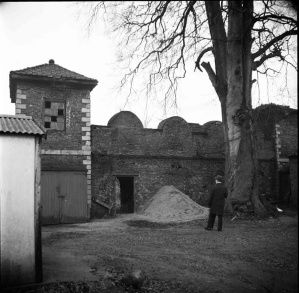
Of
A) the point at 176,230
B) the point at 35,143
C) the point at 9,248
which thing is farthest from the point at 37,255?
the point at 176,230

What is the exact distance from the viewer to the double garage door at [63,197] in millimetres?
12766

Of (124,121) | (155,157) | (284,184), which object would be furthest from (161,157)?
(284,184)

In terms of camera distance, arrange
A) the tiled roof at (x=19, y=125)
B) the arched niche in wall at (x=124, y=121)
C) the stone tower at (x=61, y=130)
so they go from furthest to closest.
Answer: the arched niche in wall at (x=124, y=121) < the stone tower at (x=61, y=130) < the tiled roof at (x=19, y=125)

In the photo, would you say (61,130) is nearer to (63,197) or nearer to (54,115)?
(54,115)

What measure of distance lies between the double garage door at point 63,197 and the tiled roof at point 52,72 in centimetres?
437

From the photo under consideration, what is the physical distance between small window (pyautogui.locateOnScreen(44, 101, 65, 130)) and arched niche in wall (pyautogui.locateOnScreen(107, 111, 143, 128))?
326cm

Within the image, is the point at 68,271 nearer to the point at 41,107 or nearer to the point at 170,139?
the point at 41,107

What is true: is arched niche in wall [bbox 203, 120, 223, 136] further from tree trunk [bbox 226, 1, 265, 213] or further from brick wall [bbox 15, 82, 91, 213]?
brick wall [bbox 15, 82, 91, 213]

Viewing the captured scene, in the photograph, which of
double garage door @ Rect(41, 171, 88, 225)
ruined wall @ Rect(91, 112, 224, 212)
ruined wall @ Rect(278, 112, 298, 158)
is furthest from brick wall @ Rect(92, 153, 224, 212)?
ruined wall @ Rect(278, 112, 298, 158)

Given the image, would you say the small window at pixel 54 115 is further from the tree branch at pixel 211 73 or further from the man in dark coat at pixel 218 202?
the man in dark coat at pixel 218 202

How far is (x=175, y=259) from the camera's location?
6.38 m

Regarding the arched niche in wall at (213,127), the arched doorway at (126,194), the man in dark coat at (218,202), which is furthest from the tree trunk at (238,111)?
the arched doorway at (126,194)

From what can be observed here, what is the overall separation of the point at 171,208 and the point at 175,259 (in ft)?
24.8

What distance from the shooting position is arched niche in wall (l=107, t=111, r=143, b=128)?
16.8m
